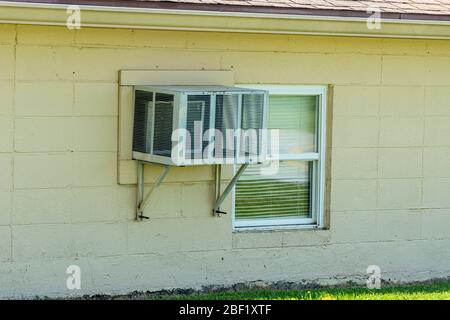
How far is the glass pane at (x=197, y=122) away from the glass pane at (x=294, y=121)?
130cm

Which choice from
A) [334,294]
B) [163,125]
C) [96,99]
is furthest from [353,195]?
[96,99]

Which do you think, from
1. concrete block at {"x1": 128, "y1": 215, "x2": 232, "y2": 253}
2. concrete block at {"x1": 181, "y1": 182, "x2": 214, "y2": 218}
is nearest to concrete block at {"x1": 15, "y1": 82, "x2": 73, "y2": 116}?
concrete block at {"x1": 128, "y1": 215, "x2": 232, "y2": 253}

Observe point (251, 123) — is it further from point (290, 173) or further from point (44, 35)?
point (44, 35)

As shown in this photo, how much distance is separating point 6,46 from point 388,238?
409 cm

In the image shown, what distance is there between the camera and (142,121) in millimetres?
9820

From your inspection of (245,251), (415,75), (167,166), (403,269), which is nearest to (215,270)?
(245,251)

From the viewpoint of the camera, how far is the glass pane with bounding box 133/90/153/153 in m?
9.73

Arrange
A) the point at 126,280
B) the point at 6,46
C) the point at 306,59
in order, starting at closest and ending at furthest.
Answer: the point at 6,46 → the point at 126,280 → the point at 306,59

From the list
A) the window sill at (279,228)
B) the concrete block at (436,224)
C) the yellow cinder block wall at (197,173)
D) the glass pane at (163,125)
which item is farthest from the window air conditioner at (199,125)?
the concrete block at (436,224)

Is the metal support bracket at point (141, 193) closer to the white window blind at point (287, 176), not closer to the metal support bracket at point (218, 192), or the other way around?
the metal support bracket at point (218, 192)

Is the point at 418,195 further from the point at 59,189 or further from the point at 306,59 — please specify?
the point at 59,189

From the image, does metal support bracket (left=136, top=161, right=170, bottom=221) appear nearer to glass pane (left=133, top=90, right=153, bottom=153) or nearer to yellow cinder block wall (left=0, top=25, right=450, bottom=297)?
yellow cinder block wall (left=0, top=25, right=450, bottom=297)

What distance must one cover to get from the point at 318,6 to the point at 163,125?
5.65 ft

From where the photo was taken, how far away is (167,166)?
968cm
